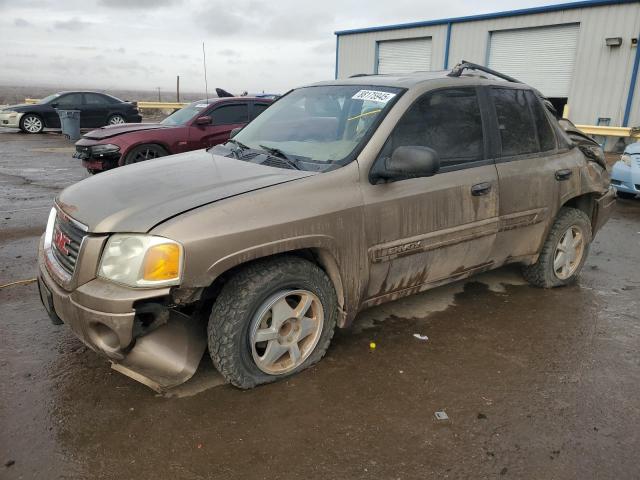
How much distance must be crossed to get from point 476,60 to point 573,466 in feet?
60.6

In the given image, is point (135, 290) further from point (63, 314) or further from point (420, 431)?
point (420, 431)

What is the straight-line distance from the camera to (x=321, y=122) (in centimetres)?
366

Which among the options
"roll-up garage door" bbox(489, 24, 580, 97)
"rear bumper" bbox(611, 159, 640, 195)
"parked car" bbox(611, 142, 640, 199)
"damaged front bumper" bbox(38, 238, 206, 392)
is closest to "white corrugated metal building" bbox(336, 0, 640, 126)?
"roll-up garage door" bbox(489, 24, 580, 97)

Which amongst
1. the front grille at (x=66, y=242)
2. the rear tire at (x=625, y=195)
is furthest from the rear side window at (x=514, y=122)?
the rear tire at (x=625, y=195)

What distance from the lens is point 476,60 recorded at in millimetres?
18828

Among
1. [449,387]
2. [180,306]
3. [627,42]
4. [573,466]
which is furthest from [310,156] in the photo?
[627,42]

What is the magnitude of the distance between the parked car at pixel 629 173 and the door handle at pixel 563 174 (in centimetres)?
490

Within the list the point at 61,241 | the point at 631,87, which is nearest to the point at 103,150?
the point at 61,241

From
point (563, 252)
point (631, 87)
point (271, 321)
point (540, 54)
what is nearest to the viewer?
point (271, 321)

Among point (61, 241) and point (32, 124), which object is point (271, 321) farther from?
point (32, 124)

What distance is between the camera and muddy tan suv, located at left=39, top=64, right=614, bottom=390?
8.58ft

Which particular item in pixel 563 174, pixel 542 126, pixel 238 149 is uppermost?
pixel 542 126

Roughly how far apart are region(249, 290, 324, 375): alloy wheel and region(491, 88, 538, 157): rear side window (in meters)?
1.93

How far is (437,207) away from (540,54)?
1628 centimetres
